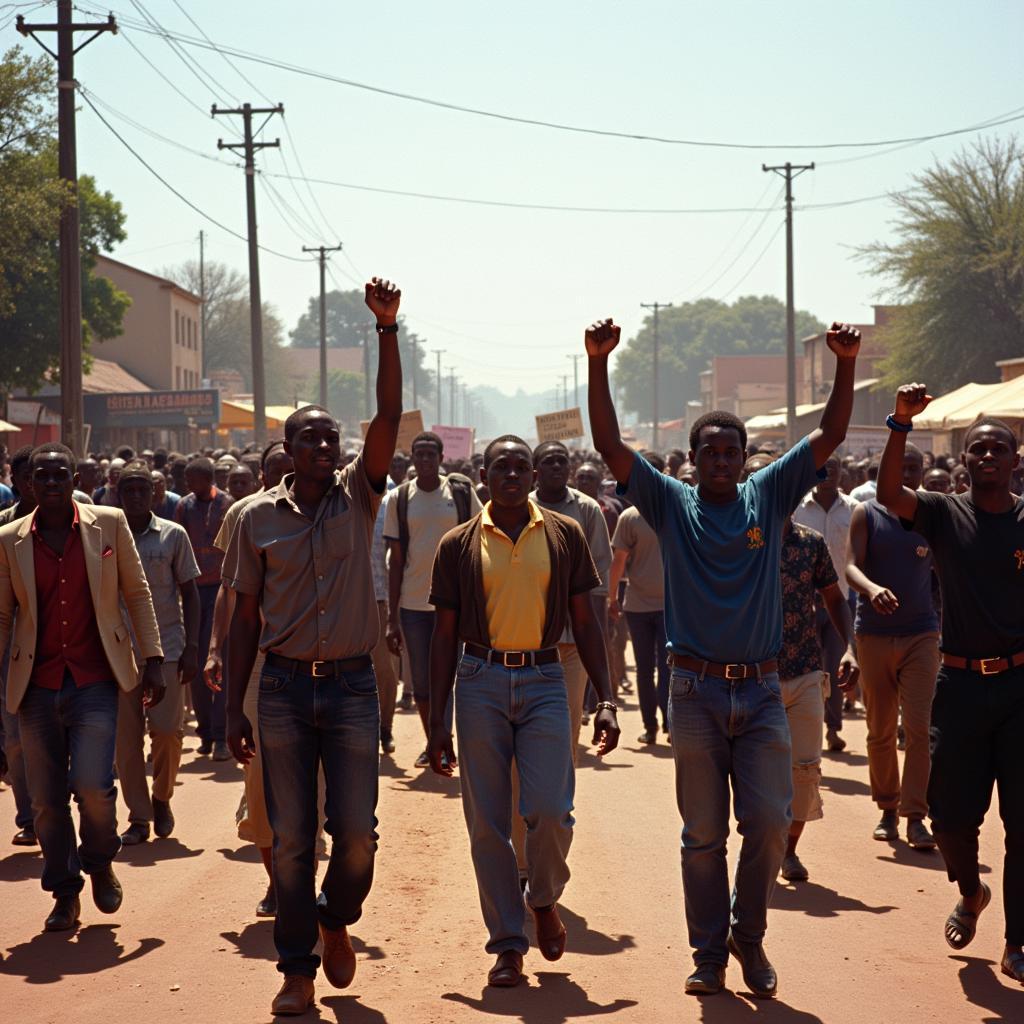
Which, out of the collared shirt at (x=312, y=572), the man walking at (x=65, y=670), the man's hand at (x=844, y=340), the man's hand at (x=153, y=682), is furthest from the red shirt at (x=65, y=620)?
the man's hand at (x=844, y=340)

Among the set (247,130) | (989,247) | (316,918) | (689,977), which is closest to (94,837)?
(316,918)

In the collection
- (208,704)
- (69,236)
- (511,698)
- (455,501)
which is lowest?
(208,704)

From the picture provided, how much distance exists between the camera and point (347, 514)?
19.1 feet

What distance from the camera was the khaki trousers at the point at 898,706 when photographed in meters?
8.66

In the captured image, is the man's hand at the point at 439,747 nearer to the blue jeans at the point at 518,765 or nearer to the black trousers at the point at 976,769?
the blue jeans at the point at 518,765

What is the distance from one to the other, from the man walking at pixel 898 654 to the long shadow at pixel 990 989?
221 cm

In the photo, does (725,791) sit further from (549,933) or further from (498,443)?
(498,443)

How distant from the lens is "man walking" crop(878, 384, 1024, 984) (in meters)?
6.32

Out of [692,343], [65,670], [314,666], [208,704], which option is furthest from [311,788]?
[692,343]

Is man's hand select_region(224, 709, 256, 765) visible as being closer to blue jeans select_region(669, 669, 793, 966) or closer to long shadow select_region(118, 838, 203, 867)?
blue jeans select_region(669, 669, 793, 966)

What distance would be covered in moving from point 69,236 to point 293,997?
17.0 metres

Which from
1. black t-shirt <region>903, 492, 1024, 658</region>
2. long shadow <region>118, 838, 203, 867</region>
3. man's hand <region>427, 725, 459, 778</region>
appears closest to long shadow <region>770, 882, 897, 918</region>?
black t-shirt <region>903, 492, 1024, 658</region>

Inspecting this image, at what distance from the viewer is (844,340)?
607cm

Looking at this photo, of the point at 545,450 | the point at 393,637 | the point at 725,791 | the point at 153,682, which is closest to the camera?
the point at 725,791
